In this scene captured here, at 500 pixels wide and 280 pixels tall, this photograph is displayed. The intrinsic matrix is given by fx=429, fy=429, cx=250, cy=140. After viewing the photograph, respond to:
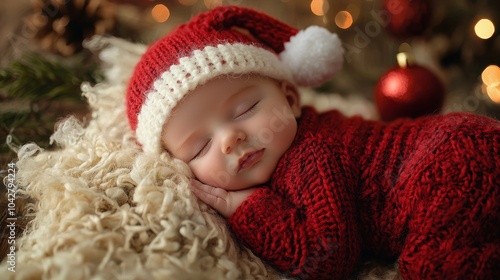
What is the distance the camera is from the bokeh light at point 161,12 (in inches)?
65.6

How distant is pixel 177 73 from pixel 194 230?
Result: 341mm

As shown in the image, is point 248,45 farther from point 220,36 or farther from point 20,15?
point 20,15

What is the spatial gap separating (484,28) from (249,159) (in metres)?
0.97

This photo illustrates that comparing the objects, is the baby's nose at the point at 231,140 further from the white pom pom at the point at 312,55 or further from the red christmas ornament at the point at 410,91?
the red christmas ornament at the point at 410,91

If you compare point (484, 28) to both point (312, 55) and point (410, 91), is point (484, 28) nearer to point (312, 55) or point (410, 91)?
point (410, 91)

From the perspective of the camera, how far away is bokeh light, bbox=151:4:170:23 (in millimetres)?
1666

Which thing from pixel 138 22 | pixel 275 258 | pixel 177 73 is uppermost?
pixel 177 73

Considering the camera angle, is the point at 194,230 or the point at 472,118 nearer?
the point at 194,230

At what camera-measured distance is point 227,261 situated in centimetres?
80

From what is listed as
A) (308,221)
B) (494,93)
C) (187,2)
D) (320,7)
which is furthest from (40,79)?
(494,93)

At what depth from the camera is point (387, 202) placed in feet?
3.00

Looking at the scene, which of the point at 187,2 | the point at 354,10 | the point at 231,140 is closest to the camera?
the point at 231,140

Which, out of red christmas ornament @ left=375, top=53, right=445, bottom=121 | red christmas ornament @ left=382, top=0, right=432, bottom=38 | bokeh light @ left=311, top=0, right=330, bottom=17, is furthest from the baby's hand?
bokeh light @ left=311, top=0, right=330, bottom=17

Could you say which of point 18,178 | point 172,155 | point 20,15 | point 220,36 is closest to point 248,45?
point 220,36
